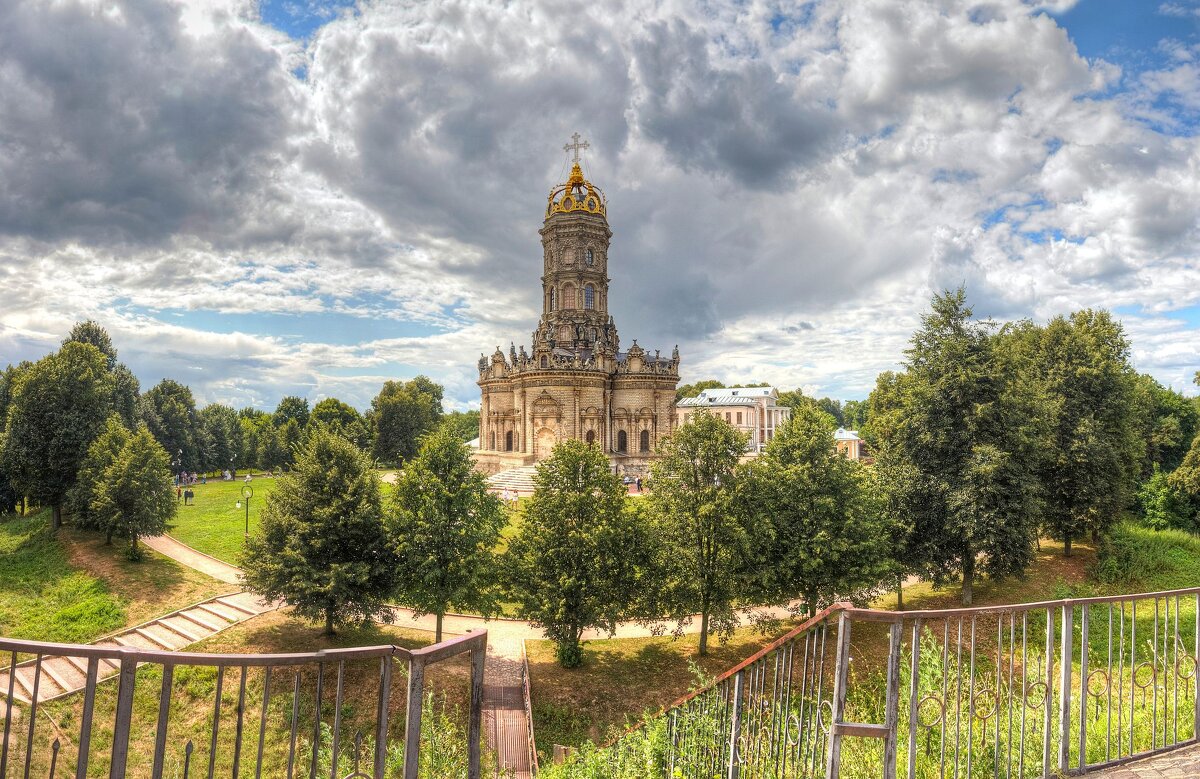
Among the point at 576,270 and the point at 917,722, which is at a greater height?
the point at 576,270

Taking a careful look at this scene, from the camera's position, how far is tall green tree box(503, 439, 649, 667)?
57.3ft

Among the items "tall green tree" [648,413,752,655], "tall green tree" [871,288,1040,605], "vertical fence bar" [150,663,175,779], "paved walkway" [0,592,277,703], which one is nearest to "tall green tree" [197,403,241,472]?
"paved walkway" [0,592,277,703]

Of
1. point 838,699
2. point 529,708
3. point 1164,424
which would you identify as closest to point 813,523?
point 529,708

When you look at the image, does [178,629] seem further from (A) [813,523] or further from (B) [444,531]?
(A) [813,523]

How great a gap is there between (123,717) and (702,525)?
15974 millimetres

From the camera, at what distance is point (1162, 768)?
20.4ft

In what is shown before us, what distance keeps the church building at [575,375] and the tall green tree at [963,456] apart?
27562mm

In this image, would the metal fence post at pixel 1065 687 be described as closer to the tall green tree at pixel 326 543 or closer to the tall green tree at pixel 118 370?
the tall green tree at pixel 326 543

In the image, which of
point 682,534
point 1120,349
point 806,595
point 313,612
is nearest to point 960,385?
point 806,595

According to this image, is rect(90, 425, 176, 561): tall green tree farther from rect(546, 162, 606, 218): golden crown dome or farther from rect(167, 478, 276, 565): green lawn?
rect(546, 162, 606, 218): golden crown dome

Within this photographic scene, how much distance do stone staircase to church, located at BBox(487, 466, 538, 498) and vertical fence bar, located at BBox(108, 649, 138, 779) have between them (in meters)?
36.4

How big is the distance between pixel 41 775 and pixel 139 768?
351cm

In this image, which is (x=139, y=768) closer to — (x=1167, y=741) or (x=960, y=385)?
(x=1167, y=741)

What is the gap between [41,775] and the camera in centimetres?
1038
